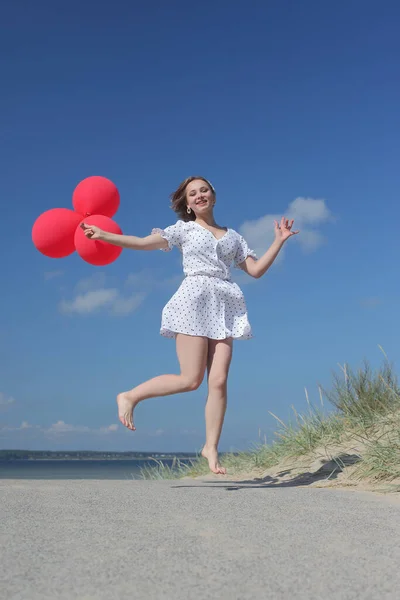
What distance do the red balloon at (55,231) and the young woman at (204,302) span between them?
10.8 inches

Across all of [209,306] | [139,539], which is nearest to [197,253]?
[209,306]

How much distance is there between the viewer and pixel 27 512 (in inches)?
103

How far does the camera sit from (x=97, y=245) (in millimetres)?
4410

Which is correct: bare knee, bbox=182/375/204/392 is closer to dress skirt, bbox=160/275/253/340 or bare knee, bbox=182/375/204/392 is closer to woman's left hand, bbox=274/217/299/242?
dress skirt, bbox=160/275/253/340

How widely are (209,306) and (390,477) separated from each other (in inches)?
66.8

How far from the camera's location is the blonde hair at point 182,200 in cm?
468

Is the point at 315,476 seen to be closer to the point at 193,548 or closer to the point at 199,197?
the point at 199,197

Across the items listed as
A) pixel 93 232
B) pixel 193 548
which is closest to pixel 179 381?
pixel 93 232

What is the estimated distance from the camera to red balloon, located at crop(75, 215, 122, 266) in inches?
174

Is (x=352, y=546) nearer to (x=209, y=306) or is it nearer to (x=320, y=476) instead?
(x=209, y=306)

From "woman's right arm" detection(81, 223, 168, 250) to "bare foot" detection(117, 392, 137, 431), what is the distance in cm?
105

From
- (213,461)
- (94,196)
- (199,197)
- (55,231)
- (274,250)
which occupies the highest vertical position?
(94,196)

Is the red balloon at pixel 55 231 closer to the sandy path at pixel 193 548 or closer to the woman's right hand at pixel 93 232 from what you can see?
the woman's right hand at pixel 93 232

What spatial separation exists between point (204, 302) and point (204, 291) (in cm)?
8
